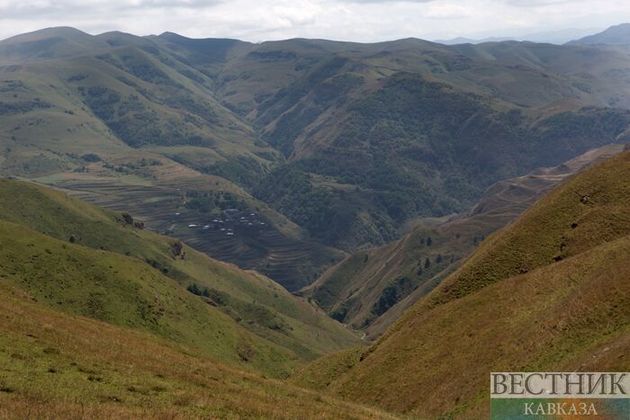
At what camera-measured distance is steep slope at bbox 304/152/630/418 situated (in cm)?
5266

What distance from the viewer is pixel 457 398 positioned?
55.2 meters

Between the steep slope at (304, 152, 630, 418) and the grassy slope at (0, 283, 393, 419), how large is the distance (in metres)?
19.5

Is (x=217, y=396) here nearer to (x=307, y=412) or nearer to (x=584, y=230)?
(x=307, y=412)

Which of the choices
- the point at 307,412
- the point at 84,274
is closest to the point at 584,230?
the point at 307,412

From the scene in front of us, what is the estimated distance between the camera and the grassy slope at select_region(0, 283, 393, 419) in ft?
89.7

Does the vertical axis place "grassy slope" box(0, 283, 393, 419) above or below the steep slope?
above

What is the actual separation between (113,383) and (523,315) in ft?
156

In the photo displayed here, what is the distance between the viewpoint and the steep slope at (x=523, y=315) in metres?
52.7

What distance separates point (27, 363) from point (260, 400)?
14.3m

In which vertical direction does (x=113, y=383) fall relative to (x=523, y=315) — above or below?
above

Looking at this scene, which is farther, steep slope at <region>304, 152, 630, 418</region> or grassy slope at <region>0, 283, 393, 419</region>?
steep slope at <region>304, 152, 630, 418</region>

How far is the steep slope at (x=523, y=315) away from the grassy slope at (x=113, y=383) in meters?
19.5

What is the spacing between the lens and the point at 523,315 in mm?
65938

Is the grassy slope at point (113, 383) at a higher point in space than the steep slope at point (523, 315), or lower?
higher
